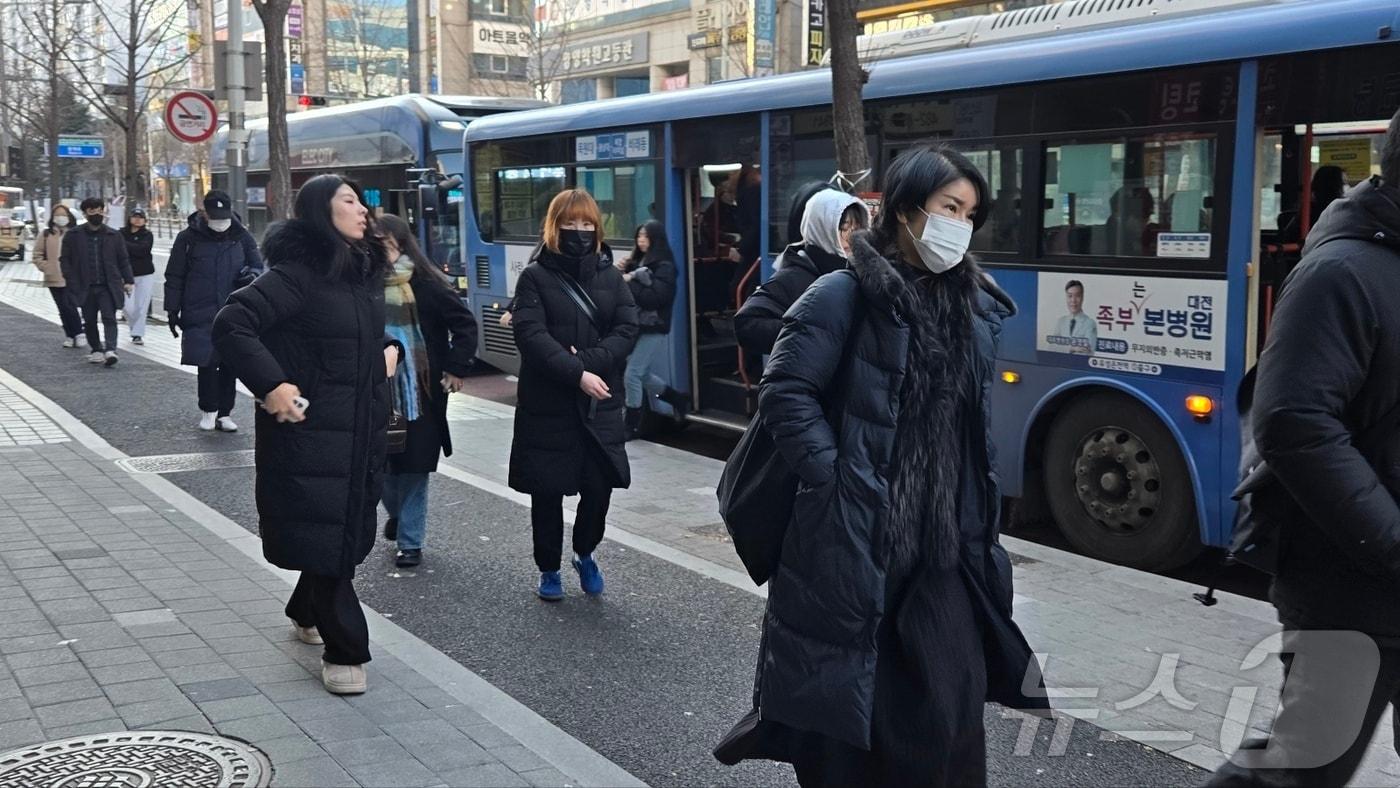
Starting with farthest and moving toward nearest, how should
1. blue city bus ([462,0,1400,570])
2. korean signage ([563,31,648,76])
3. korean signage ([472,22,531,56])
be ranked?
korean signage ([472,22,531,56]), korean signage ([563,31,648,76]), blue city bus ([462,0,1400,570])

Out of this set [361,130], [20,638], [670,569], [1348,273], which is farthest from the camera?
[361,130]

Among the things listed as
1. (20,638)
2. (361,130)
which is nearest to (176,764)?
(20,638)

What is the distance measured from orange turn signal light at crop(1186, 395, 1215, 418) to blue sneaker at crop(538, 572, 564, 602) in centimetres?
321

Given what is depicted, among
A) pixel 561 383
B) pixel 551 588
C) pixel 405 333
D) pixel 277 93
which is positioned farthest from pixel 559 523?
pixel 277 93

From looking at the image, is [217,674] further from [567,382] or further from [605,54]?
[605,54]

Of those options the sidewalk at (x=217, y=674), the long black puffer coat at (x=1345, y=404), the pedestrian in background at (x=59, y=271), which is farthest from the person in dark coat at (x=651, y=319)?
the pedestrian in background at (x=59, y=271)

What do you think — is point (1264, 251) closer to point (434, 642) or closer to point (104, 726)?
point (434, 642)

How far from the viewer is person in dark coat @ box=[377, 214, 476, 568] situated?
20.5ft

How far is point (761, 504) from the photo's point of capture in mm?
3107

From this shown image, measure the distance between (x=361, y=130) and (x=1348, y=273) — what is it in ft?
56.1

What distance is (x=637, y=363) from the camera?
10805 millimetres

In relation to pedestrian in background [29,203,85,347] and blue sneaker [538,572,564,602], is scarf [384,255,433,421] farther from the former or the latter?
pedestrian in background [29,203,85,347]

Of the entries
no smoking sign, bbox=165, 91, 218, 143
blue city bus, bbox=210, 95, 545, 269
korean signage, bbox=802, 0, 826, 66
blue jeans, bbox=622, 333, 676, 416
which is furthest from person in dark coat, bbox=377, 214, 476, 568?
korean signage, bbox=802, 0, 826, 66

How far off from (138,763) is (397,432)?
2.42 metres
